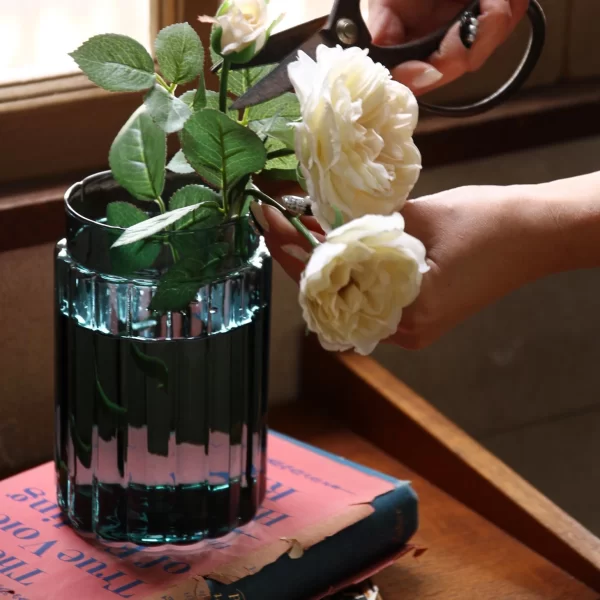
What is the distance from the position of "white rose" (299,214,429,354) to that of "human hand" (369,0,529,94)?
0.71 feet

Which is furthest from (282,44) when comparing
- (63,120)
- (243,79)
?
(63,120)

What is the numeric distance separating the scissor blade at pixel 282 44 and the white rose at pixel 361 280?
17 cm

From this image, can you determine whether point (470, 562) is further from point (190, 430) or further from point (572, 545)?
point (190, 430)

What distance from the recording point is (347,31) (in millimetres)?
654

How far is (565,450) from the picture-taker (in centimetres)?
120

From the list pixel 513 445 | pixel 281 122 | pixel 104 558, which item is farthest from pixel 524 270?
pixel 513 445

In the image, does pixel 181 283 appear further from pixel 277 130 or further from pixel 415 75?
pixel 415 75

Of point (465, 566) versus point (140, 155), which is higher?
point (140, 155)

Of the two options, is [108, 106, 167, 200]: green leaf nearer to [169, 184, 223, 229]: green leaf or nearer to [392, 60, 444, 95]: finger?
[169, 184, 223, 229]: green leaf

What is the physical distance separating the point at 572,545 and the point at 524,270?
0.68 feet

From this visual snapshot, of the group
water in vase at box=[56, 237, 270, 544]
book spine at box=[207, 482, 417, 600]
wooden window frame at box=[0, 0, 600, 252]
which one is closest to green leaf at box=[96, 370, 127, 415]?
water in vase at box=[56, 237, 270, 544]

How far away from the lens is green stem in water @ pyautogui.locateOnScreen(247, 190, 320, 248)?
20.2 inches

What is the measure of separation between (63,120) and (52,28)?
7 centimetres

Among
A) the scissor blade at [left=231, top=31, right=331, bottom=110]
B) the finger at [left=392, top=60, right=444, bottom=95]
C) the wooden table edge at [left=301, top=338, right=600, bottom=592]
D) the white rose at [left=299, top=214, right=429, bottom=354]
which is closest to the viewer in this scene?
the white rose at [left=299, top=214, right=429, bottom=354]
